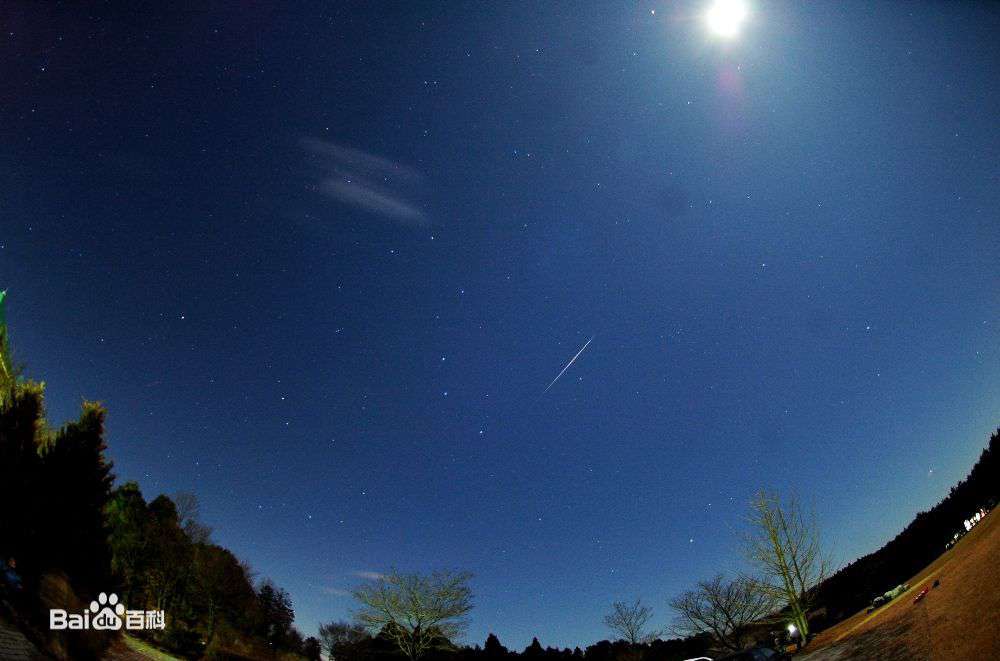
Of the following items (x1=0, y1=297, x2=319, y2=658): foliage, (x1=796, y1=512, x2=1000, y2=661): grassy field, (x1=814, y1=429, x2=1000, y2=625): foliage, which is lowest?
(x1=814, y1=429, x2=1000, y2=625): foliage

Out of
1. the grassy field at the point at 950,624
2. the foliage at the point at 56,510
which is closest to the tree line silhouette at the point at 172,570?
the foliage at the point at 56,510

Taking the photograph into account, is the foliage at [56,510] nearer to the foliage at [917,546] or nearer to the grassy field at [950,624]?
the grassy field at [950,624]

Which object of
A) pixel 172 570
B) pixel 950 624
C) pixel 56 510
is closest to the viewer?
pixel 950 624

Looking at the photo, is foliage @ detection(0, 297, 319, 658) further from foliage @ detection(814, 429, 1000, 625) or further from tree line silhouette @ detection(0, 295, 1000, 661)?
foliage @ detection(814, 429, 1000, 625)

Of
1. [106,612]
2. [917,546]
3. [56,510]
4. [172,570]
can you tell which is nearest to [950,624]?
[106,612]

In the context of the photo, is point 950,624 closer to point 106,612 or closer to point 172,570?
point 106,612

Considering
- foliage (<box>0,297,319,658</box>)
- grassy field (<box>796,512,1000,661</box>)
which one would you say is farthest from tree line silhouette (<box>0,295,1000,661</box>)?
grassy field (<box>796,512,1000,661</box>)

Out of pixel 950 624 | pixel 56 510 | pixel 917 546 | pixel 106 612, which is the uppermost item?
pixel 56 510

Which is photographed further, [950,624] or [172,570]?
[172,570]

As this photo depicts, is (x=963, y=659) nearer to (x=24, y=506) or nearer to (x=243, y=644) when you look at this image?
(x=24, y=506)
